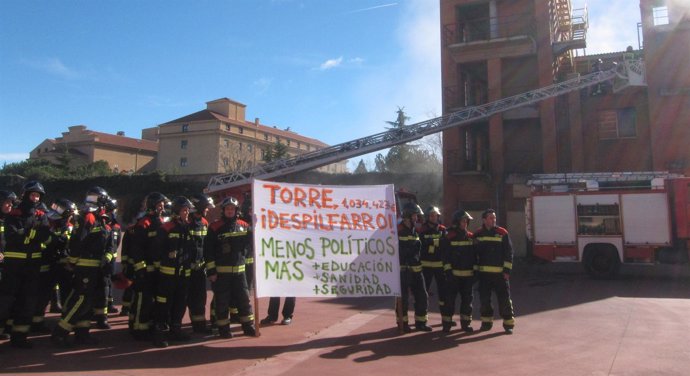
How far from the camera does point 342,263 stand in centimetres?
749

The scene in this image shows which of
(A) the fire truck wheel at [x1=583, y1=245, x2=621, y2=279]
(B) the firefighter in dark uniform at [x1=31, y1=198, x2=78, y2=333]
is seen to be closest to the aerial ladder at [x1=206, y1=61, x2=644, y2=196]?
(A) the fire truck wheel at [x1=583, y1=245, x2=621, y2=279]

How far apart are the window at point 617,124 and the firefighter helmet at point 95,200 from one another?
69.9 ft

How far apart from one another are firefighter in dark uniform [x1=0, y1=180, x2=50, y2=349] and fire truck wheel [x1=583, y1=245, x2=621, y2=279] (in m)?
13.7

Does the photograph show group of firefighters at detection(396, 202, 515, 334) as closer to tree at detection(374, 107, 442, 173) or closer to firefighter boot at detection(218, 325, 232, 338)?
firefighter boot at detection(218, 325, 232, 338)

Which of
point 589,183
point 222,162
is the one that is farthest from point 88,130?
point 589,183

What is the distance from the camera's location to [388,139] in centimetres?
2016

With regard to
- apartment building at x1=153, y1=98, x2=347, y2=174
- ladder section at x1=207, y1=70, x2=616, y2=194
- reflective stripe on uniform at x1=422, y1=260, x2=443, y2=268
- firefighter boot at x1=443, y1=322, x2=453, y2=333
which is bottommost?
firefighter boot at x1=443, y1=322, x2=453, y2=333

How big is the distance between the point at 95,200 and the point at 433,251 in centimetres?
520

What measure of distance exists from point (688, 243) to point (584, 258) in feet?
8.55

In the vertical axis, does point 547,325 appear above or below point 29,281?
below

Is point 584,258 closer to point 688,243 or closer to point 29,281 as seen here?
point 688,243

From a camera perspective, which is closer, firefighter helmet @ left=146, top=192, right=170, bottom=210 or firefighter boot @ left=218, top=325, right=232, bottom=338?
firefighter boot @ left=218, top=325, right=232, bottom=338

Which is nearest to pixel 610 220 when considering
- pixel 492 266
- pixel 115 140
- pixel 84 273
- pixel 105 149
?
pixel 492 266

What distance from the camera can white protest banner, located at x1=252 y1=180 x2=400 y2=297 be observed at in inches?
284
